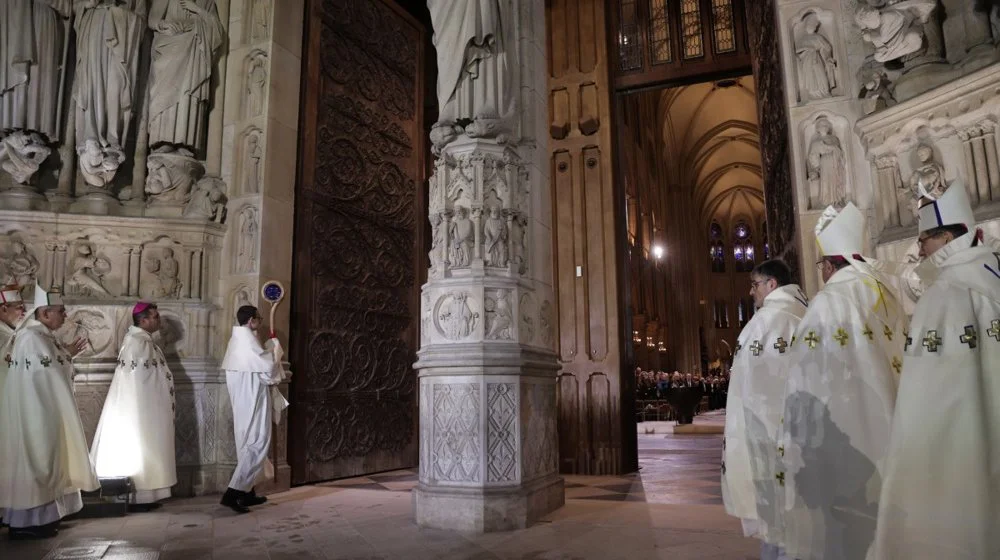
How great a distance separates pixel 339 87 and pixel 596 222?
3473mm

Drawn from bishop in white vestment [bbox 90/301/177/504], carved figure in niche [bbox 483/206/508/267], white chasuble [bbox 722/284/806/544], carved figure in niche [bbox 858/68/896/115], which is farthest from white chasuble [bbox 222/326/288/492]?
carved figure in niche [bbox 858/68/896/115]

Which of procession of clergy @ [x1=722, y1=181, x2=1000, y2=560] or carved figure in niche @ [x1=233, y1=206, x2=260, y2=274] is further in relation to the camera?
carved figure in niche @ [x1=233, y1=206, x2=260, y2=274]

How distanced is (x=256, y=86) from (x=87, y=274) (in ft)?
8.08

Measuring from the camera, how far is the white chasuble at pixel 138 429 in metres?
5.38

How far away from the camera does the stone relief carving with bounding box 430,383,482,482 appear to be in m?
4.70

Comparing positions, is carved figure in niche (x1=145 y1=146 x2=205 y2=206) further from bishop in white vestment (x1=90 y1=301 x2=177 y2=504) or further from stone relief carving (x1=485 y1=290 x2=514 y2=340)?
stone relief carving (x1=485 y1=290 x2=514 y2=340)

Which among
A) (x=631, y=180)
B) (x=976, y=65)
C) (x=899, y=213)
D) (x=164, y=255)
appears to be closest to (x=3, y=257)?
(x=164, y=255)

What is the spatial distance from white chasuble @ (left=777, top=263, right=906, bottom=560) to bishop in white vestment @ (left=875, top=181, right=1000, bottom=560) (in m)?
0.40

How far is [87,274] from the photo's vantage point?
629 cm

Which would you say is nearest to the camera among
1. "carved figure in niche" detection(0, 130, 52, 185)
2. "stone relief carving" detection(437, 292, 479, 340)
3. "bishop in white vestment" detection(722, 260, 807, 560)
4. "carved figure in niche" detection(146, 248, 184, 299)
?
"bishop in white vestment" detection(722, 260, 807, 560)

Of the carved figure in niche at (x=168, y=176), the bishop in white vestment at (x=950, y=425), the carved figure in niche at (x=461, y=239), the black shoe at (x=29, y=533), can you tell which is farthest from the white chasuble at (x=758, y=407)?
the carved figure in niche at (x=168, y=176)

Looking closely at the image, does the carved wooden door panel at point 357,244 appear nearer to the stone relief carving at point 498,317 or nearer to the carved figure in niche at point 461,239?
the carved figure in niche at point 461,239

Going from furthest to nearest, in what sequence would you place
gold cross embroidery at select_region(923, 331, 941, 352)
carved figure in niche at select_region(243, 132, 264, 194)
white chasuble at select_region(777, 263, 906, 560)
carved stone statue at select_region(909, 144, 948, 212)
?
carved figure in niche at select_region(243, 132, 264, 194)
carved stone statue at select_region(909, 144, 948, 212)
white chasuble at select_region(777, 263, 906, 560)
gold cross embroidery at select_region(923, 331, 941, 352)

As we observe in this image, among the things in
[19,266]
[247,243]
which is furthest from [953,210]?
[19,266]
